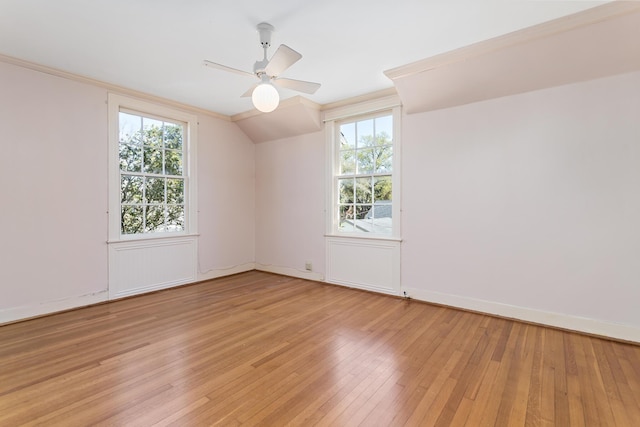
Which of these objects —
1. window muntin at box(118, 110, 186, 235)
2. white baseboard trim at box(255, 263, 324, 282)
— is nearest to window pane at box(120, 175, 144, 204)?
window muntin at box(118, 110, 186, 235)

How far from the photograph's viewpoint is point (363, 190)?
4.33 metres

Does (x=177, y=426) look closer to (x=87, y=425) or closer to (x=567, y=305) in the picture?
(x=87, y=425)

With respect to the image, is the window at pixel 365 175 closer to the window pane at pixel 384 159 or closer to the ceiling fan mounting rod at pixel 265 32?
the window pane at pixel 384 159

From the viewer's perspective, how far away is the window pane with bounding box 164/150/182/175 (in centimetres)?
436

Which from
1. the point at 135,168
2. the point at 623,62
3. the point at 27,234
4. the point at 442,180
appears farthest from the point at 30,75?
the point at 623,62

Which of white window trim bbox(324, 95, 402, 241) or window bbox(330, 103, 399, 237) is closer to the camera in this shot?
white window trim bbox(324, 95, 402, 241)

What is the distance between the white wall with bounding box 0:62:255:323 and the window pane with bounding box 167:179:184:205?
2.74ft

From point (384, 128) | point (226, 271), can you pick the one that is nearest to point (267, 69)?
point (384, 128)

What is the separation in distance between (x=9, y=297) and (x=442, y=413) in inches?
160

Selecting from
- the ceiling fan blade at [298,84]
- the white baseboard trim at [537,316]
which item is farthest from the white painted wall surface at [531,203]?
the ceiling fan blade at [298,84]

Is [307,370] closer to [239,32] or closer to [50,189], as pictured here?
[239,32]

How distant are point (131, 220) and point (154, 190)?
511mm

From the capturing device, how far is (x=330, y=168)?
15.0 feet

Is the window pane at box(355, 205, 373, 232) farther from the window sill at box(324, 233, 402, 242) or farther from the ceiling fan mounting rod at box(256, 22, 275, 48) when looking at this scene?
the ceiling fan mounting rod at box(256, 22, 275, 48)
